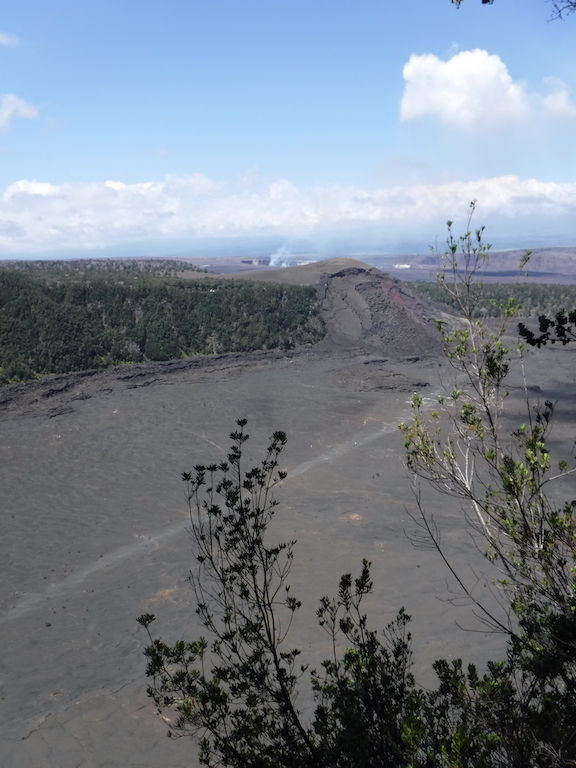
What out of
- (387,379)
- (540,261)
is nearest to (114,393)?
(387,379)

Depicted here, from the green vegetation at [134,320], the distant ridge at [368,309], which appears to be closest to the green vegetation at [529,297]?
the distant ridge at [368,309]

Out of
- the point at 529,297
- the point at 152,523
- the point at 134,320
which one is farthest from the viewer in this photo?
the point at 529,297

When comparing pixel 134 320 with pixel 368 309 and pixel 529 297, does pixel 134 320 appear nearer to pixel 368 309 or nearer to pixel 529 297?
pixel 368 309

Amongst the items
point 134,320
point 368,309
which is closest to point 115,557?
point 134,320

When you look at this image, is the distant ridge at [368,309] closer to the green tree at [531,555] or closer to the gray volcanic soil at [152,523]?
the gray volcanic soil at [152,523]

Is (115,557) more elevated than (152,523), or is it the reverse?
(152,523)

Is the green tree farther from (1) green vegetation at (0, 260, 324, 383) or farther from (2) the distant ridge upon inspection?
(2) the distant ridge
